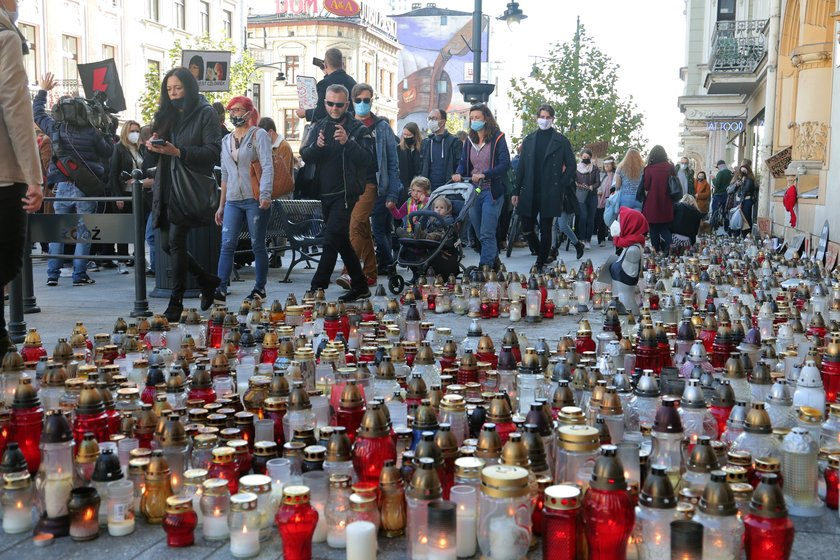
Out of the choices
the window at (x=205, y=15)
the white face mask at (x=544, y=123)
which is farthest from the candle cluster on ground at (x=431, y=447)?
the window at (x=205, y=15)

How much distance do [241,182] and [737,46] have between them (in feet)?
80.9

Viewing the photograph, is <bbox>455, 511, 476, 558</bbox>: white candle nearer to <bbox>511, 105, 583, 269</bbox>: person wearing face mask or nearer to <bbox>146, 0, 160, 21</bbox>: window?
<bbox>511, 105, 583, 269</bbox>: person wearing face mask

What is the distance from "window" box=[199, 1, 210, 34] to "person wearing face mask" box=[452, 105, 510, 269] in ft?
118

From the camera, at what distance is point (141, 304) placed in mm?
7887

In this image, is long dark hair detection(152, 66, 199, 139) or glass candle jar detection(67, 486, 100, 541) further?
long dark hair detection(152, 66, 199, 139)

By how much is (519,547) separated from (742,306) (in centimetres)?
450

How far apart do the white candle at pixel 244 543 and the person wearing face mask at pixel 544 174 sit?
29.5 ft

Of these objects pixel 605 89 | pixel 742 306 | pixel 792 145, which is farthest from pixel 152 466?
pixel 605 89

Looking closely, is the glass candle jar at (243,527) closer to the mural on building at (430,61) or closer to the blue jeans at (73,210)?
the blue jeans at (73,210)

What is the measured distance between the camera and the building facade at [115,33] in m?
32.0

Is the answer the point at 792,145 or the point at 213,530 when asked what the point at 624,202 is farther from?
the point at 213,530

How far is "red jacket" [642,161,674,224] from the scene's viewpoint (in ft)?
45.6

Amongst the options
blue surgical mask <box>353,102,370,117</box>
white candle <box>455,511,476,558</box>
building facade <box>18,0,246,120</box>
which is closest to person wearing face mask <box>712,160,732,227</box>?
blue surgical mask <box>353,102,370,117</box>

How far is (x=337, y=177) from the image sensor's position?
877 cm
